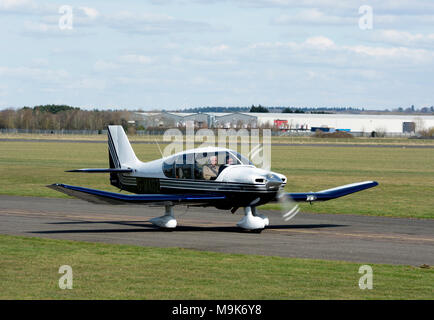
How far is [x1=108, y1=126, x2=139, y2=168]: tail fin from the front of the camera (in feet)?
82.8

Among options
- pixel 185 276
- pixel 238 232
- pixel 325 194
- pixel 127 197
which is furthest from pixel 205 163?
pixel 185 276

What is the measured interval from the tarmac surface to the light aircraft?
892 mm

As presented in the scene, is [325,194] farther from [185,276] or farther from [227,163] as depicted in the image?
[185,276]

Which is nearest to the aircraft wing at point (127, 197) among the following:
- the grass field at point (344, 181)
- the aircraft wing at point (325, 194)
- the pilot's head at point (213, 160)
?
the pilot's head at point (213, 160)

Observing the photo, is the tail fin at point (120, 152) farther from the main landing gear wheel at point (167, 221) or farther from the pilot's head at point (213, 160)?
the pilot's head at point (213, 160)

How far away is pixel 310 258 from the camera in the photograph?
56.9 feet

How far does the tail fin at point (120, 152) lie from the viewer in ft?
82.8

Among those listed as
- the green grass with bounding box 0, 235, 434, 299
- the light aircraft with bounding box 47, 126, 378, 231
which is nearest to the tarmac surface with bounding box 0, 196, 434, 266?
the light aircraft with bounding box 47, 126, 378, 231

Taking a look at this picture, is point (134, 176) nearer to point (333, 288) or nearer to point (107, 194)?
point (107, 194)

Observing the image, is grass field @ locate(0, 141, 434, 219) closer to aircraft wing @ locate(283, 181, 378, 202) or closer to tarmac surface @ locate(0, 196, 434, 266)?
tarmac surface @ locate(0, 196, 434, 266)

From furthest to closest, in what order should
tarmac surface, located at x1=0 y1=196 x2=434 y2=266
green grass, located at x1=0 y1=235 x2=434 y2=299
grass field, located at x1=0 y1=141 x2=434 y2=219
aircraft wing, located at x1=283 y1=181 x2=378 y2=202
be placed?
grass field, located at x1=0 y1=141 x2=434 y2=219 < aircraft wing, located at x1=283 y1=181 x2=378 y2=202 < tarmac surface, located at x1=0 y1=196 x2=434 y2=266 < green grass, located at x1=0 y1=235 x2=434 y2=299

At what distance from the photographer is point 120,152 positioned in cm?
2552
